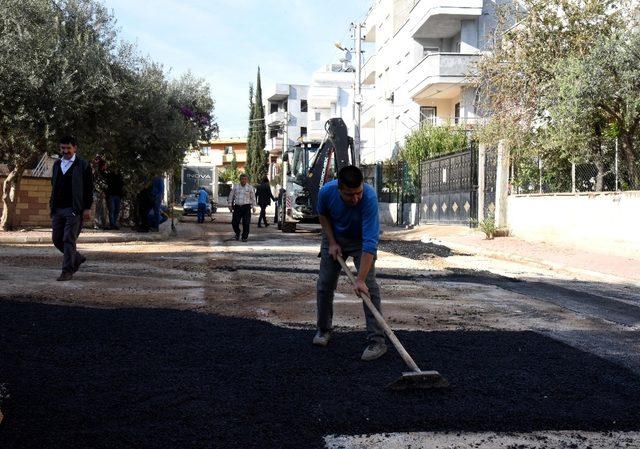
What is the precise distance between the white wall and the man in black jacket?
33.4ft

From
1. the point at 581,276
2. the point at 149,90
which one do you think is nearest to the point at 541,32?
the point at 581,276

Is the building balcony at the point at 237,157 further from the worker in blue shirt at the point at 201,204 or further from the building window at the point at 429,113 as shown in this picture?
the worker in blue shirt at the point at 201,204

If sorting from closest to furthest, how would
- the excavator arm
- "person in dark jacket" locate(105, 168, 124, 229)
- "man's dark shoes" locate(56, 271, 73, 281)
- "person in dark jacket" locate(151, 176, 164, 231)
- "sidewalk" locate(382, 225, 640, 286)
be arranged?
"man's dark shoes" locate(56, 271, 73, 281), "sidewalk" locate(382, 225, 640, 286), the excavator arm, "person in dark jacket" locate(105, 168, 124, 229), "person in dark jacket" locate(151, 176, 164, 231)

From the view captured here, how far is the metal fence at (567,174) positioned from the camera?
15.2 meters

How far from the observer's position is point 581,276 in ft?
39.1

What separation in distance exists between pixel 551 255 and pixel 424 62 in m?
17.5

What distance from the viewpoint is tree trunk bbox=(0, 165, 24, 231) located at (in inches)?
656

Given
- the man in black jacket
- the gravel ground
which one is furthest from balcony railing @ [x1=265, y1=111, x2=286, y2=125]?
the gravel ground

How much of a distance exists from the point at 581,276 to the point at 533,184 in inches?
285

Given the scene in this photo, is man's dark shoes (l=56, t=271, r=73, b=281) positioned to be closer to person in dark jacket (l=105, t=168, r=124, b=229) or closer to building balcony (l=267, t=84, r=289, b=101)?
person in dark jacket (l=105, t=168, r=124, b=229)

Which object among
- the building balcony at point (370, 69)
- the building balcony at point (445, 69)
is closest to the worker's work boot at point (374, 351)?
the building balcony at point (445, 69)

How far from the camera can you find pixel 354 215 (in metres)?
5.51

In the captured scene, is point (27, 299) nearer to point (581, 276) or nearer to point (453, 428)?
point (453, 428)

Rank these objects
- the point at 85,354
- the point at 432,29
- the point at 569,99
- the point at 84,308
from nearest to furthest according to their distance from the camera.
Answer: the point at 85,354
the point at 84,308
the point at 569,99
the point at 432,29
